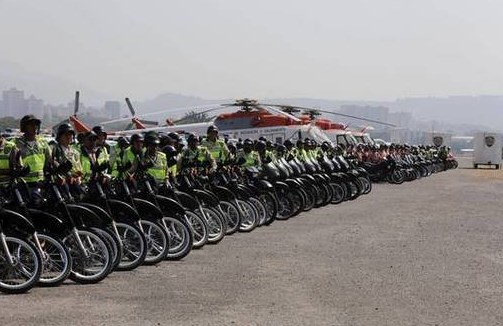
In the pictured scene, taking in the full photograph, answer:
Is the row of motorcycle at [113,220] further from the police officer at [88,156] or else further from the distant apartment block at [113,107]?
the distant apartment block at [113,107]

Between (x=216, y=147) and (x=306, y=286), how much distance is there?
6523 millimetres

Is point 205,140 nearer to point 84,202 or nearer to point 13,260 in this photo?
point 84,202

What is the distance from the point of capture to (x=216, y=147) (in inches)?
570

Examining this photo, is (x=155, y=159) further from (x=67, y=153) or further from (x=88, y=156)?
(x=67, y=153)

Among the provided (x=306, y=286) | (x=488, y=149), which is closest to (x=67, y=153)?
(x=306, y=286)

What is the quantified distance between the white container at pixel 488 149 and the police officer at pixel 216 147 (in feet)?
137

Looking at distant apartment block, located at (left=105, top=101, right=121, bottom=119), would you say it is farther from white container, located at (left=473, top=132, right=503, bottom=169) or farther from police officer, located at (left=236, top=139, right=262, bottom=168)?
police officer, located at (left=236, top=139, right=262, bottom=168)

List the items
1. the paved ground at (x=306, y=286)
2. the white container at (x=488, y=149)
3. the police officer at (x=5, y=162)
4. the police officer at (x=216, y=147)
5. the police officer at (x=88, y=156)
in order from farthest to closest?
the white container at (x=488, y=149) → the police officer at (x=216, y=147) → the police officer at (x=88, y=156) → the police officer at (x=5, y=162) → the paved ground at (x=306, y=286)

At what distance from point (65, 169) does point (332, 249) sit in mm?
4303

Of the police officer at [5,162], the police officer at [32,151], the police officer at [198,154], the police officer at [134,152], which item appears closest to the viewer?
the police officer at [5,162]

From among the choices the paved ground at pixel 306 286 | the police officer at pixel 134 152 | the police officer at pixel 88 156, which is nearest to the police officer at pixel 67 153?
the police officer at pixel 88 156

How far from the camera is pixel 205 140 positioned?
14.9 m

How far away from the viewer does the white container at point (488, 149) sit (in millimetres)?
53188

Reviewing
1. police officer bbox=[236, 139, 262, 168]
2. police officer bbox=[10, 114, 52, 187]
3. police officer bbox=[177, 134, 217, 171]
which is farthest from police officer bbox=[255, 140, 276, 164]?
police officer bbox=[10, 114, 52, 187]
